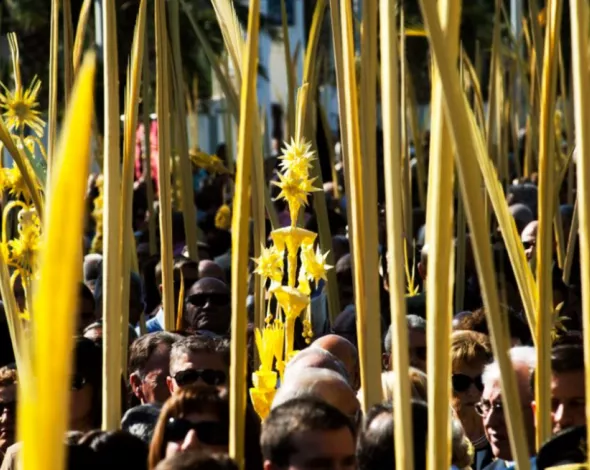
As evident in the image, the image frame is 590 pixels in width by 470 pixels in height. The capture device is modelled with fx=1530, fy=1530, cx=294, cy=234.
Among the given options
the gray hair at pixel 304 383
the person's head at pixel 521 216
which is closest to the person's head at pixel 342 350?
the gray hair at pixel 304 383

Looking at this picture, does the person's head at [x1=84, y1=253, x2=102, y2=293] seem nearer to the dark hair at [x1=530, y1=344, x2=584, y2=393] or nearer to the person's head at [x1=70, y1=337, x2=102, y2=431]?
the person's head at [x1=70, y1=337, x2=102, y2=431]

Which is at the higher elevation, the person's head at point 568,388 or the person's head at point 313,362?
the person's head at point 313,362

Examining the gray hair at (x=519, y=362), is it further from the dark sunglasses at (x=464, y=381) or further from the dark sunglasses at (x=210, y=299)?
the dark sunglasses at (x=210, y=299)

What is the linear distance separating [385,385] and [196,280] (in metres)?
2.45

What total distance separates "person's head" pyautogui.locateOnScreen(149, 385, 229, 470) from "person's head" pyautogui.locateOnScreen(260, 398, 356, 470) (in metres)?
0.15

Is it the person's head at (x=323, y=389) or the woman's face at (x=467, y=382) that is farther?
the woman's face at (x=467, y=382)

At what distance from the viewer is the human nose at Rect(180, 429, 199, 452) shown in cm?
246

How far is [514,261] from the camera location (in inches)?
90.2

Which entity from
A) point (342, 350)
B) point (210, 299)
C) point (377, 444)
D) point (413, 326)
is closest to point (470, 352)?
point (342, 350)

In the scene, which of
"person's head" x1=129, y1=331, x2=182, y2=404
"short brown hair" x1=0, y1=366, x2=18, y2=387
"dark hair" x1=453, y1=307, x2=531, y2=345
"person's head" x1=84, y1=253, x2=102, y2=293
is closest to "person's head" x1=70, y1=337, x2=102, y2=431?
"short brown hair" x1=0, y1=366, x2=18, y2=387

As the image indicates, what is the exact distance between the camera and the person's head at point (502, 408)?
304 centimetres

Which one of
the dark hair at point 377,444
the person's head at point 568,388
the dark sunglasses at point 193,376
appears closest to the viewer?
the dark hair at point 377,444

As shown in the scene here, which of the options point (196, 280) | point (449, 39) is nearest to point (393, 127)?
point (449, 39)

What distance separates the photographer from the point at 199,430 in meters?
2.51
